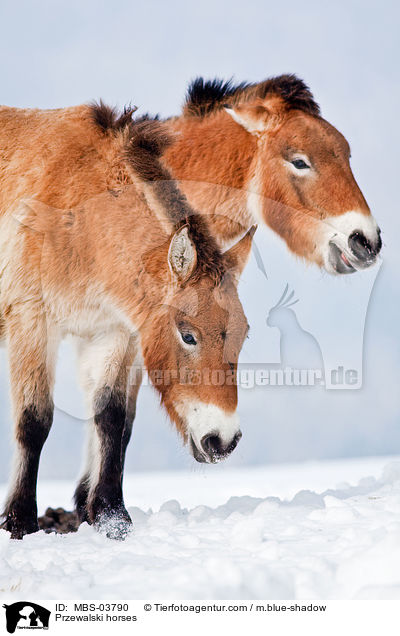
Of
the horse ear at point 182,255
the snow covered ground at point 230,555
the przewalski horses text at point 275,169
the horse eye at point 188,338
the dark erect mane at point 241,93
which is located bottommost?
the snow covered ground at point 230,555

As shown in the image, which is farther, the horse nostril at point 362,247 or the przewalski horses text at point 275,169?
the przewalski horses text at point 275,169

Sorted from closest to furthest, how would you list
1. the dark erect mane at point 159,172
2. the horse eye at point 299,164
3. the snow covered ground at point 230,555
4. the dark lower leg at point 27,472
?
1. the snow covered ground at point 230,555
2. the dark erect mane at point 159,172
3. the dark lower leg at point 27,472
4. the horse eye at point 299,164

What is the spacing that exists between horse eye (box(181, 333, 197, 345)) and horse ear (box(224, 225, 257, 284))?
503 millimetres

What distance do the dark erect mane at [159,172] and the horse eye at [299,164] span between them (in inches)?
38.9

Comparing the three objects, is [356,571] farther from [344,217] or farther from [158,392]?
[344,217]

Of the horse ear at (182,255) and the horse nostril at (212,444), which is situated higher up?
the horse ear at (182,255)

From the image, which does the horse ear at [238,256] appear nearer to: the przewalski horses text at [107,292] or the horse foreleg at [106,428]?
the przewalski horses text at [107,292]

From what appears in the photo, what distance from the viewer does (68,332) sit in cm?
532

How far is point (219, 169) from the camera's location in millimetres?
5996

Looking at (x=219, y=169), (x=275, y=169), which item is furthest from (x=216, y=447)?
(x=219, y=169)

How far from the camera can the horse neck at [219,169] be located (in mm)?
5941

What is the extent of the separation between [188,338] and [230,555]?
135 cm

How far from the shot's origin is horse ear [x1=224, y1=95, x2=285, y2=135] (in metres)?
5.87

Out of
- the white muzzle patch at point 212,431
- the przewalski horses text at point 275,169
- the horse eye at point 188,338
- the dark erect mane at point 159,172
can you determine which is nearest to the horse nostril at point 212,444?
the white muzzle patch at point 212,431
